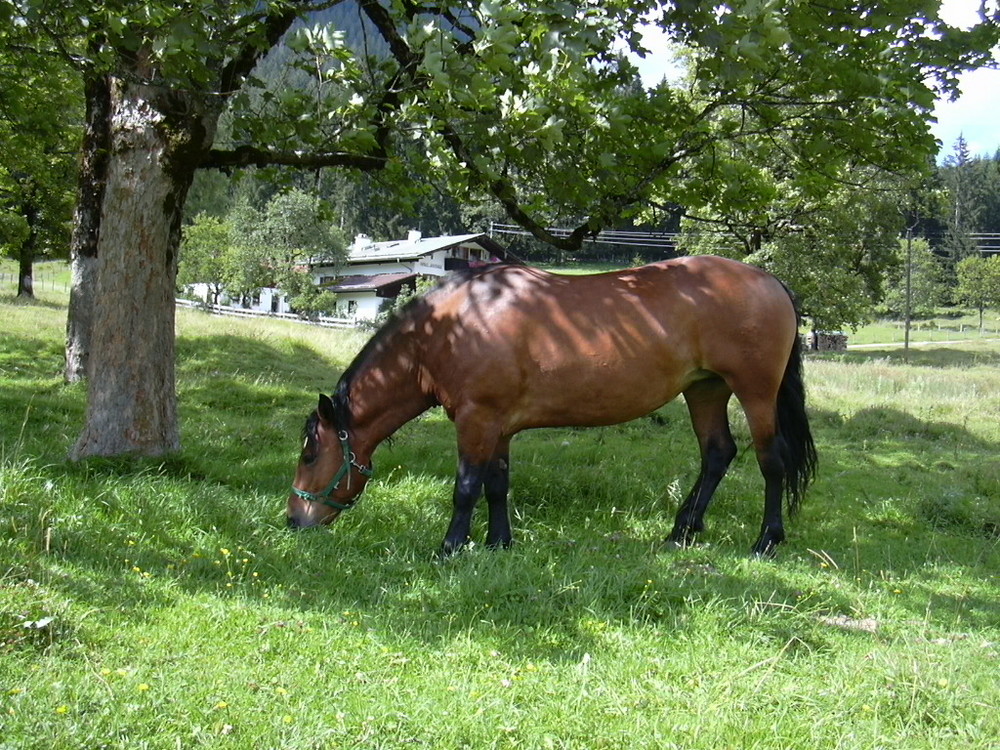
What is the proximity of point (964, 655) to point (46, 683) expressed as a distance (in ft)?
13.7

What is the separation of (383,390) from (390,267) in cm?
6016

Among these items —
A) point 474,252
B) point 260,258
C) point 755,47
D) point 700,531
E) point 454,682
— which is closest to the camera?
point 454,682

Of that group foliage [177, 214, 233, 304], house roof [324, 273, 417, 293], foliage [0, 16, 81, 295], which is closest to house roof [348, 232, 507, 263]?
house roof [324, 273, 417, 293]

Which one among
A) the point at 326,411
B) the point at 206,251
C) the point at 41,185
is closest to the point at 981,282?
the point at 206,251

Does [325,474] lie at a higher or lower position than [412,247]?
lower

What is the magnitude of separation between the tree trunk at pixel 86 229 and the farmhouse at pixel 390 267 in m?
46.6

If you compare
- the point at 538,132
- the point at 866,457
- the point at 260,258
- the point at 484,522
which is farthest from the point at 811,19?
the point at 260,258

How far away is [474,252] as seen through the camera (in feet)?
217

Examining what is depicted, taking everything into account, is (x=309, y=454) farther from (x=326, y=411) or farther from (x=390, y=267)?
(x=390, y=267)

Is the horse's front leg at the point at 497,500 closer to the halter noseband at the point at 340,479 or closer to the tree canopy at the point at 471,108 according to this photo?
the halter noseband at the point at 340,479

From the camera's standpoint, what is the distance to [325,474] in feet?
20.7

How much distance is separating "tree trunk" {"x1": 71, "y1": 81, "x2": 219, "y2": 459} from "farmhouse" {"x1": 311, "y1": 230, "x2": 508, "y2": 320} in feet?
168

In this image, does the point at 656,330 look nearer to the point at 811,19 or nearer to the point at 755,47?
the point at 755,47

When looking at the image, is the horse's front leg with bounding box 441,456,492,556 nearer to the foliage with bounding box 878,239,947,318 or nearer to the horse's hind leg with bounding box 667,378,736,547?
the horse's hind leg with bounding box 667,378,736,547
